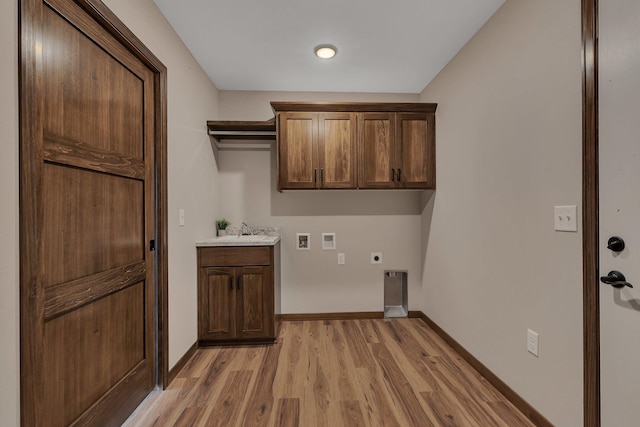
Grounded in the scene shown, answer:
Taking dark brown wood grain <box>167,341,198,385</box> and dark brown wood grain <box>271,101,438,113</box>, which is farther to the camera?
dark brown wood grain <box>271,101,438,113</box>

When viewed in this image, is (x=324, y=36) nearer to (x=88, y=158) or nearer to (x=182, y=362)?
(x=88, y=158)

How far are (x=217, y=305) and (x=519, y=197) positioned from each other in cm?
243

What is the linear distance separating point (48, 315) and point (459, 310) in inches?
102

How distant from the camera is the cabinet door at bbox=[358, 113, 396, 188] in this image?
109 inches

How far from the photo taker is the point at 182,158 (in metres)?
2.19

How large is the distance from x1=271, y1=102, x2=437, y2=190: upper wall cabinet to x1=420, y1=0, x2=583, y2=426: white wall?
12.9 inches

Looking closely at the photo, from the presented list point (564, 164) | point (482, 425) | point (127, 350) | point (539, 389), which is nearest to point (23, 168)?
point (127, 350)

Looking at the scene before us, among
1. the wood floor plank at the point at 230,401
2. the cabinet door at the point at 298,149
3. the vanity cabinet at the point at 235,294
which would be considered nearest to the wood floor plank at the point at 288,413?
the wood floor plank at the point at 230,401

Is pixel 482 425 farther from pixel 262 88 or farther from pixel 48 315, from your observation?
pixel 262 88

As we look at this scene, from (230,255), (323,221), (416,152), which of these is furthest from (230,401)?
(416,152)

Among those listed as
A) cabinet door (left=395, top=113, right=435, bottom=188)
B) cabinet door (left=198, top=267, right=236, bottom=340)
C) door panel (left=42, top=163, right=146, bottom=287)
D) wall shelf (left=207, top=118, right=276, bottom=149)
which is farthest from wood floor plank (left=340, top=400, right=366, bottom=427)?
wall shelf (left=207, top=118, right=276, bottom=149)

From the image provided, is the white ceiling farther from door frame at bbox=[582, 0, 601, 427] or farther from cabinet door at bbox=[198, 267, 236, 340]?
cabinet door at bbox=[198, 267, 236, 340]

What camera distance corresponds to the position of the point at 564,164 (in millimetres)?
1387

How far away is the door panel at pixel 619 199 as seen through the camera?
109 centimetres
